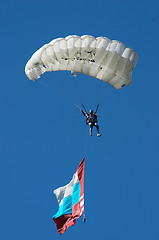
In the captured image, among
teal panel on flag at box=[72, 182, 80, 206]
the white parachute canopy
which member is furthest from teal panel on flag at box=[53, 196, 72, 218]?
the white parachute canopy

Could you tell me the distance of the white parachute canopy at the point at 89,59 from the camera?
61.0 feet

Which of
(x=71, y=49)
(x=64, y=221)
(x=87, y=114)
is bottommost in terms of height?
(x=64, y=221)

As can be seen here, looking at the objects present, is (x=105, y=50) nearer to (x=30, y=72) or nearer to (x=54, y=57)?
(x=54, y=57)

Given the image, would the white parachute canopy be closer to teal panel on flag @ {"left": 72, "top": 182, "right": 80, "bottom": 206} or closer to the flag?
the flag

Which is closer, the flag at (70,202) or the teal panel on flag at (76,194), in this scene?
the flag at (70,202)

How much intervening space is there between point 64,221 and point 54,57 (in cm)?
685

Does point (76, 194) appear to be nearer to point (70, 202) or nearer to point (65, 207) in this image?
point (70, 202)

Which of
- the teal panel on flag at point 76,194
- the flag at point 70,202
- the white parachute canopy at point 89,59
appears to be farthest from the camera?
the teal panel on flag at point 76,194

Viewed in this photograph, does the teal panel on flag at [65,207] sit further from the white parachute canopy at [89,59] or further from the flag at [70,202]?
the white parachute canopy at [89,59]

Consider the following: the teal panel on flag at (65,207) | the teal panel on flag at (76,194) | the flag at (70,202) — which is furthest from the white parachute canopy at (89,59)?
the teal panel on flag at (65,207)

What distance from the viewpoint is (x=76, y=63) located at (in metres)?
19.4

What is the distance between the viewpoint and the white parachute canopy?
18594 mm

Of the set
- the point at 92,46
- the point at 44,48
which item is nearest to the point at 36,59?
the point at 44,48

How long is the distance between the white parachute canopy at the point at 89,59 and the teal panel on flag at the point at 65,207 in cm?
536
